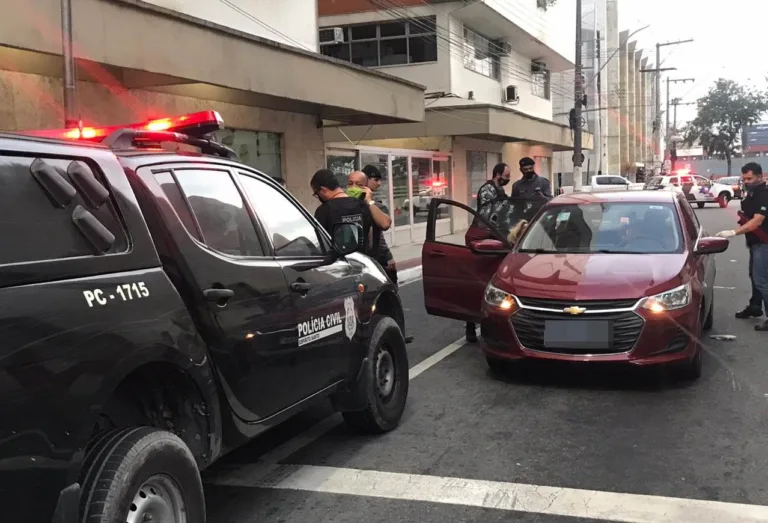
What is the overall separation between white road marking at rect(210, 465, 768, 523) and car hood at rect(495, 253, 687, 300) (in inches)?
74.1

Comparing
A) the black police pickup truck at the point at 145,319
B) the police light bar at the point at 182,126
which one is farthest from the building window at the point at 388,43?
the black police pickup truck at the point at 145,319

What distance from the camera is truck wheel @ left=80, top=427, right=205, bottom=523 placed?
226 cm

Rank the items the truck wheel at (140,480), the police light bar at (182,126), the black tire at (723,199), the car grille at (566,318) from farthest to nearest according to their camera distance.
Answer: the black tire at (723,199) < the car grille at (566,318) < the police light bar at (182,126) < the truck wheel at (140,480)

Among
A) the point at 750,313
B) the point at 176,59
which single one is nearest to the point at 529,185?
the point at 750,313

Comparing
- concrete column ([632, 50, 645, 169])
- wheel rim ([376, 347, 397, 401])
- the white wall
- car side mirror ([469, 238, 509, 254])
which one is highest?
concrete column ([632, 50, 645, 169])

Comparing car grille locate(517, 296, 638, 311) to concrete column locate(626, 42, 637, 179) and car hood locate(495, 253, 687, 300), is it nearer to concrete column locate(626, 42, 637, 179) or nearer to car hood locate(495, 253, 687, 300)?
car hood locate(495, 253, 687, 300)

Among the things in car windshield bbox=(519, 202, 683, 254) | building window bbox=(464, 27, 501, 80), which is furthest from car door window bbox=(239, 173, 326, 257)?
building window bbox=(464, 27, 501, 80)

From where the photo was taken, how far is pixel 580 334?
5234 millimetres

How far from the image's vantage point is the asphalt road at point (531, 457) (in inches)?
141

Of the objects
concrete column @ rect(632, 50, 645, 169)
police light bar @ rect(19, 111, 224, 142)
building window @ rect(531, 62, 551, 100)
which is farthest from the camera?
concrete column @ rect(632, 50, 645, 169)

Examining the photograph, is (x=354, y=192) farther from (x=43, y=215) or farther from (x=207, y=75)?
(x=43, y=215)

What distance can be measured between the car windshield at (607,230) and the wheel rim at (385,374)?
2065 mm

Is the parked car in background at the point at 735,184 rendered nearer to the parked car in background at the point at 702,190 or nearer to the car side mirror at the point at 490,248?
the parked car in background at the point at 702,190

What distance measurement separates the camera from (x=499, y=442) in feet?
14.8
